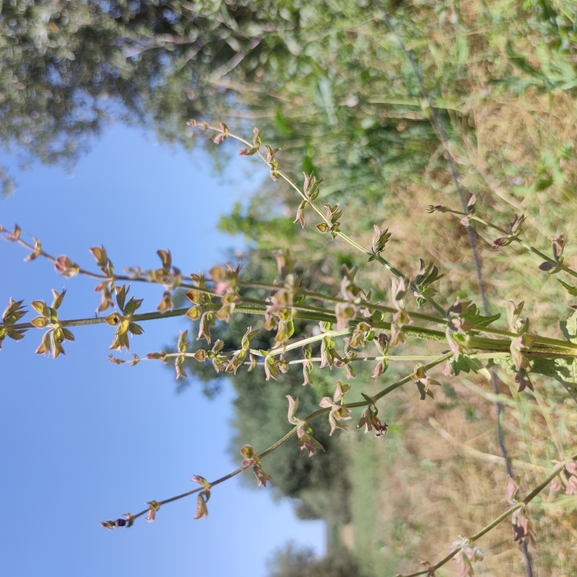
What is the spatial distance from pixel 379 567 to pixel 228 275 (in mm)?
7766

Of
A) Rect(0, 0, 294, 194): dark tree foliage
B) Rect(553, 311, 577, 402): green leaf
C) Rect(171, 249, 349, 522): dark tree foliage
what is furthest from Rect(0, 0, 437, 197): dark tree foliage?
Rect(553, 311, 577, 402): green leaf

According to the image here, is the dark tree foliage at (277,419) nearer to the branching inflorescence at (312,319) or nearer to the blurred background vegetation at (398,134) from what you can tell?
the blurred background vegetation at (398,134)

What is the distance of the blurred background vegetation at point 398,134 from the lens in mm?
2234

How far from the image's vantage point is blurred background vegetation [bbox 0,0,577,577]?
7.33 ft

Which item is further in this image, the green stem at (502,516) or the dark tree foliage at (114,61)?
the dark tree foliage at (114,61)

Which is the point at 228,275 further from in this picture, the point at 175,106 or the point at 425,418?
the point at 175,106

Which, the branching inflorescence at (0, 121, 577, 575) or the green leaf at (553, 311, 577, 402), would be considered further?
the green leaf at (553, 311, 577, 402)

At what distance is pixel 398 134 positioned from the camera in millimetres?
3256

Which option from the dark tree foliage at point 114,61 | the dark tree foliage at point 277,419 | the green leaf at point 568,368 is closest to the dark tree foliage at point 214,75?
the dark tree foliage at point 114,61

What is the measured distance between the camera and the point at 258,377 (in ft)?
22.7

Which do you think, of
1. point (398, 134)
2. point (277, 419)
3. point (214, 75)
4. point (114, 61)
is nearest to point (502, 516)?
point (398, 134)

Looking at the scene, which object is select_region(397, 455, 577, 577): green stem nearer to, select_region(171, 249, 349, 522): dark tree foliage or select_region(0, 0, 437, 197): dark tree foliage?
select_region(0, 0, 437, 197): dark tree foliage

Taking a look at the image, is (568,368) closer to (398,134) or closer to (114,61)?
(398,134)

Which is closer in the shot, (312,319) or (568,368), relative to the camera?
(312,319)
